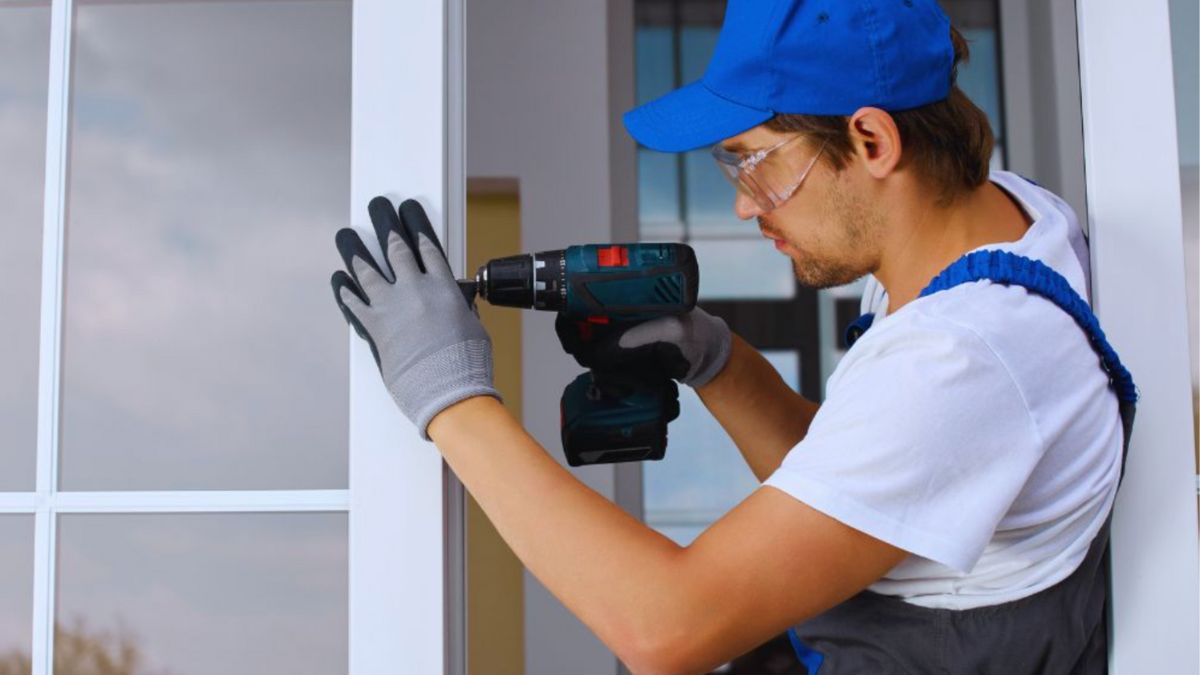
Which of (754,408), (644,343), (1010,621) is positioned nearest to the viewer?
(1010,621)

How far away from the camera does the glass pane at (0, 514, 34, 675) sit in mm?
977

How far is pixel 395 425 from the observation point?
0.97m

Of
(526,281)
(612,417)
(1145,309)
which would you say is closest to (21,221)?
(526,281)

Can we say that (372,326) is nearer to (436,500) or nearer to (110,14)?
(436,500)

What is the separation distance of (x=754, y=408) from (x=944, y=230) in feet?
1.52

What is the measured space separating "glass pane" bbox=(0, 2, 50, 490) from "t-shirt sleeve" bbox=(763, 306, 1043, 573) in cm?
71

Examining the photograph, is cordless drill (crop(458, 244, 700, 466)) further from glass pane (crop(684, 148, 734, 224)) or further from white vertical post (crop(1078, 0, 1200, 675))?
glass pane (crop(684, 148, 734, 224))

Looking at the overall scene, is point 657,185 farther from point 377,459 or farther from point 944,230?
point 377,459

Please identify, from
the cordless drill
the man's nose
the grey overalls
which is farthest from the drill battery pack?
the grey overalls

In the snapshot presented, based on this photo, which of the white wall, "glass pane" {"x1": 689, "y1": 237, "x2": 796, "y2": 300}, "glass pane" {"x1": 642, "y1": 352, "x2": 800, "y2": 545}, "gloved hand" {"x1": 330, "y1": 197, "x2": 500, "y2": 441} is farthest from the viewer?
"glass pane" {"x1": 689, "y1": 237, "x2": 796, "y2": 300}

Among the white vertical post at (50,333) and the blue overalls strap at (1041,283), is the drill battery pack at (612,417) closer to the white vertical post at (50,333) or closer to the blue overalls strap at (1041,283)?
the blue overalls strap at (1041,283)

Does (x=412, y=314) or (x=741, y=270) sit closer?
(x=412, y=314)

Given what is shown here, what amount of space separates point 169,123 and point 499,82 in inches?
85.6

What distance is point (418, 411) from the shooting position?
0.93 m
